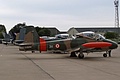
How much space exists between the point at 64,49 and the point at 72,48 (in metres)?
0.75

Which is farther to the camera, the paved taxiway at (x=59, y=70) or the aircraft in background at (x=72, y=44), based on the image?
the aircraft in background at (x=72, y=44)

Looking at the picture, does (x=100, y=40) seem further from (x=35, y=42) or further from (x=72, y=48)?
(x=35, y=42)

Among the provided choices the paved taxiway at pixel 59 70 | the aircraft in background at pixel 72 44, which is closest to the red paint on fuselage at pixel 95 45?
the aircraft in background at pixel 72 44

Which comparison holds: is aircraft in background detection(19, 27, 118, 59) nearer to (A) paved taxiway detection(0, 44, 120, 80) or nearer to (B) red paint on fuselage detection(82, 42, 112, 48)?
(B) red paint on fuselage detection(82, 42, 112, 48)

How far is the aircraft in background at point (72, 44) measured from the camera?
25.7 meters

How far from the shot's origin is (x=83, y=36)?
26.8 meters

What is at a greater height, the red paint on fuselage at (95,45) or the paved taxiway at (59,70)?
the red paint on fuselage at (95,45)

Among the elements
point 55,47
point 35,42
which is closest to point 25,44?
point 35,42

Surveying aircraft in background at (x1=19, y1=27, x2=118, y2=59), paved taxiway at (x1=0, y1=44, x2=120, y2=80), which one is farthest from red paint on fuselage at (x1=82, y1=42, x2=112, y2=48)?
paved taxiway at (x1=0, y1=44, x2=120, y2=80)

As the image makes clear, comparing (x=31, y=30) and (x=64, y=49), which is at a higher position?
(x=31, y=30)

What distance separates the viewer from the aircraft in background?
25.7 meters

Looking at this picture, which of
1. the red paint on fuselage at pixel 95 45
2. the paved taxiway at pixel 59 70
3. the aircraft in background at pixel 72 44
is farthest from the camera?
the aircraft in background at pixel 72 44

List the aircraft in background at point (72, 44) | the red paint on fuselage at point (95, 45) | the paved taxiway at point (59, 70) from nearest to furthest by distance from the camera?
the paved taxiway at point (59, 70) < the red paint on fuselage at point (95, 45) < the aircraft in background at point (72, 44)

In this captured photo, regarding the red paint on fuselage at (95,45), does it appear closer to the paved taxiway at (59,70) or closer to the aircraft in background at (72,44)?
the aircraft in background at (72,44)
